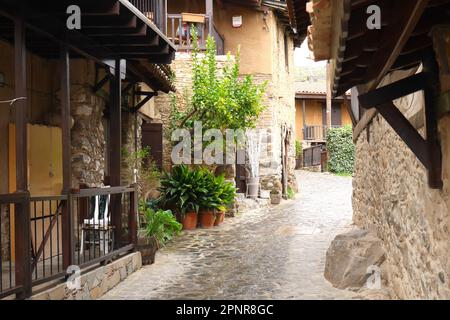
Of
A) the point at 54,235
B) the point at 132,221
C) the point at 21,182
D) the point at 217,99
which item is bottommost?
the point at 54,235

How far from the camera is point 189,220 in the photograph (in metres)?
10.8

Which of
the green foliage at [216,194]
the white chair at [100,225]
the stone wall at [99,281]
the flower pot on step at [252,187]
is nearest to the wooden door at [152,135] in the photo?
the green foliage at [216,194]

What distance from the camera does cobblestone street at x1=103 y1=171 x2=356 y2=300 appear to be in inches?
221

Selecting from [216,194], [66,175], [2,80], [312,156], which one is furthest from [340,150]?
[66,175]

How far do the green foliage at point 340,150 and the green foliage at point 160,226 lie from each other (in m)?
16.8

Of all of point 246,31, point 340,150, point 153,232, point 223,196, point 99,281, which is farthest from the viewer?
point 340,150

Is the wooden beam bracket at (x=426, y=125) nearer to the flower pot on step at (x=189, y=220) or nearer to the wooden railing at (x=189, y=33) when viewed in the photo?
the flower pot on step at (x=189, y=220)

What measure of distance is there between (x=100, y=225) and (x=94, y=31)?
256 cm

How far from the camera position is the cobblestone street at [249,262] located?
561 centimetres

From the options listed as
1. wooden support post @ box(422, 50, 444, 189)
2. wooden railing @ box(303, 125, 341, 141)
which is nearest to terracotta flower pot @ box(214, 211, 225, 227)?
wooden support post @ box(422, 50, 444, 189)

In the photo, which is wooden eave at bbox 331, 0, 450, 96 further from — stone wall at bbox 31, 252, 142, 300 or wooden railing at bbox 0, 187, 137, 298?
stone wall at bbox 31, 252, 142, 300

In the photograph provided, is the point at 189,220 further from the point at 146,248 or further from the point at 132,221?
the point at 132,221
